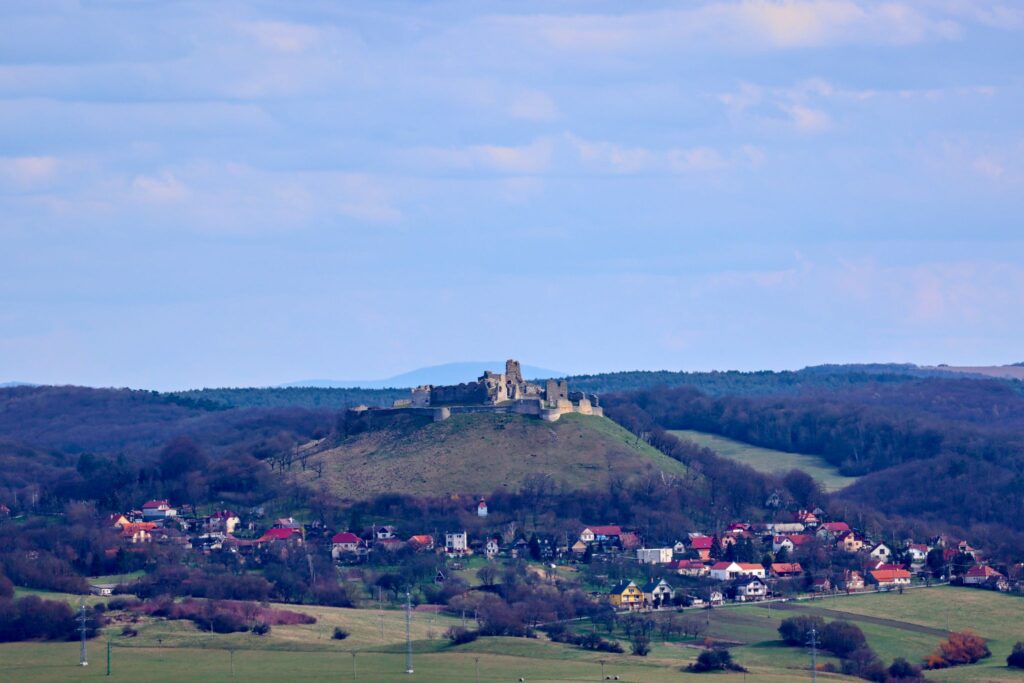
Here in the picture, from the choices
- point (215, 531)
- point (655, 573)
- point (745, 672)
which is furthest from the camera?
point (215, 531)

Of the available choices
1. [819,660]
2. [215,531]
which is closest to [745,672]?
[819,660]

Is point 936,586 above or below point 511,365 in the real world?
below

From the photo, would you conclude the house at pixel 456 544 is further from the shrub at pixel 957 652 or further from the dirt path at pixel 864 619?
the shrub at pixel 957 652

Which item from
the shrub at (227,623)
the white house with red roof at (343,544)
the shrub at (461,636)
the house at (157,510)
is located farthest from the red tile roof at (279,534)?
the shrub at (461,636)

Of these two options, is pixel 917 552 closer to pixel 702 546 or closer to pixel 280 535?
pixel 702 546

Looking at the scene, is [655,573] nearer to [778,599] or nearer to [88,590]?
Answer: [778,599]

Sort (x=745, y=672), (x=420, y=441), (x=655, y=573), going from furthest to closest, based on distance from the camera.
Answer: (x=420, y=441) < (x=655, y=573) < (x=745, y=672)
